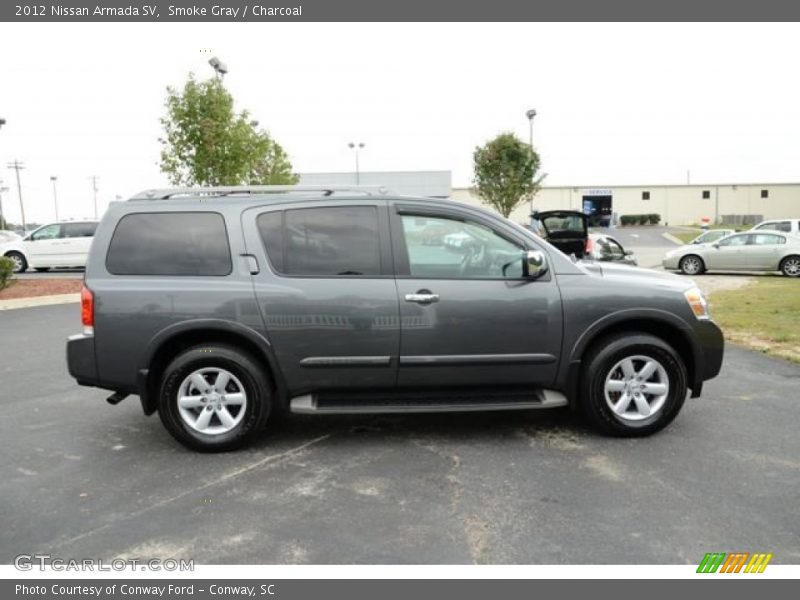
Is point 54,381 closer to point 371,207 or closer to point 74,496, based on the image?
point 74,496

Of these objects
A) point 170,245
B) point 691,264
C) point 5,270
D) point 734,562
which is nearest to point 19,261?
point 5,270

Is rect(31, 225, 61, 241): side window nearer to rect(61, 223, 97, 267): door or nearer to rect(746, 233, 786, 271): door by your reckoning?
rect(61, 223, 97, 267): door

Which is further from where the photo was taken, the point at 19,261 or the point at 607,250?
the point at 19,261

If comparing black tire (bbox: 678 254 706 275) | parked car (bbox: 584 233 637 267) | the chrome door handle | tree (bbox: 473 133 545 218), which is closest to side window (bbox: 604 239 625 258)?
parked car (bbox: 584 233 637 267)

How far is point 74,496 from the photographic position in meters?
3.83

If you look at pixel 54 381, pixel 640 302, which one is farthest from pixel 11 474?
pixel 640 302

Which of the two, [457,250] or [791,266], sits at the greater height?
[457,250]

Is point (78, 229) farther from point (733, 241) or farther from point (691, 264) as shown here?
point (733, 241)

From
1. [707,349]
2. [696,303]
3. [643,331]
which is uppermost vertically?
[696,303]

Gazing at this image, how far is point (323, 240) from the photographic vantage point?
15.0 feet

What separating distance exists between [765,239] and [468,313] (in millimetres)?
16901

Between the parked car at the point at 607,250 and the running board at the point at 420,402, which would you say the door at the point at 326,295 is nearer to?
the running board at the point at 420,402

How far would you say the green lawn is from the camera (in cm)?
805
